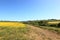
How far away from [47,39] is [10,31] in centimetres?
553

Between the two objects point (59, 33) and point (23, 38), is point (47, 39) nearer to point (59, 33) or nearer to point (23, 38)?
point (23, 38)

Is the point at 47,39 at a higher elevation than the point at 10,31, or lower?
lower

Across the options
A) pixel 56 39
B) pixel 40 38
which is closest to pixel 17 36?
pixel 40 38

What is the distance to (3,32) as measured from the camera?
56.5 feet

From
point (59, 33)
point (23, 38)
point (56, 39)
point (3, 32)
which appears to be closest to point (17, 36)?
point (23, 38)

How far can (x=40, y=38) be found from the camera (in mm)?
18469

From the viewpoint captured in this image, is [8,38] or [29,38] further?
[29,38]

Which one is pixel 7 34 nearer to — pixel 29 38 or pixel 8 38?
pixel 8 38

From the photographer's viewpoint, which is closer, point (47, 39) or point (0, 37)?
point (0, 37)

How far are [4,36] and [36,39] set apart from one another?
442 centimetres

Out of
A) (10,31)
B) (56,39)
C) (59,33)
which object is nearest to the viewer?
(10,31)

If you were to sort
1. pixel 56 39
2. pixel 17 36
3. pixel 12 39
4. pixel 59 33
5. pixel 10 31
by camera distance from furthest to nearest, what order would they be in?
1. pixel 59 33
2. pixel 56 39
3. pixel 10 31
4. pixel 17 36
5. pixel 12 39

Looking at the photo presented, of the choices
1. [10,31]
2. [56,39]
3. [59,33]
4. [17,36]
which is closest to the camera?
[17,36]

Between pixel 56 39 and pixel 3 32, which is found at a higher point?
pixel 3 32
